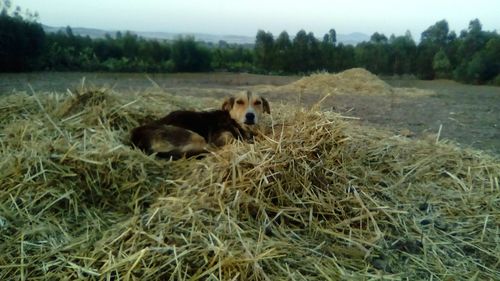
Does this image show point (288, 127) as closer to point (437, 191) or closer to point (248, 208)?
point (248, 208)

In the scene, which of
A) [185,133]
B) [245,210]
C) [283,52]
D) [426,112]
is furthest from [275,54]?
[245,210]

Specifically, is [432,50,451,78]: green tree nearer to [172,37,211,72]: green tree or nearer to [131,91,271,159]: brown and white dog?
[172,37,211,72]: green tree

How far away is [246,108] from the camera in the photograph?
6.66 metres

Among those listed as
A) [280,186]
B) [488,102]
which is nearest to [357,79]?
[488,102]

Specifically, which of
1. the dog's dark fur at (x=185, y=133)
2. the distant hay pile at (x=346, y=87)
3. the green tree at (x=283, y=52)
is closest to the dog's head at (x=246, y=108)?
the dog's dark fur at (x=185, y=133)

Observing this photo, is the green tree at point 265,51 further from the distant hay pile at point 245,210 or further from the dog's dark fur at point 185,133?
the distant hay pile at point 245,210

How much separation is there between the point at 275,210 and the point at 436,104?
32.0 feet

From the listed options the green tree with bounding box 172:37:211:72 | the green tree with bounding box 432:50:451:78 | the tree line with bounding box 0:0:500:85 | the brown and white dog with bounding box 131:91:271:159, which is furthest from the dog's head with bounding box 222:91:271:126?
the green tree with bounding box 432:50:451:78

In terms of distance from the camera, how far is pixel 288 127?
17.1ft

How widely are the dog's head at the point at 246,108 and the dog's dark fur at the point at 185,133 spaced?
0.10m

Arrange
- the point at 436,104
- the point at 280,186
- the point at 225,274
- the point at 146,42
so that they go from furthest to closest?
1. the point at 146,42
2. the point at 436,104
3. the point at 280,186
4. the point at 225,274

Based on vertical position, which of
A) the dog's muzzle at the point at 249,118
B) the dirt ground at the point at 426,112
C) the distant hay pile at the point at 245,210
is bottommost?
the dirt ground at the point at 426,112

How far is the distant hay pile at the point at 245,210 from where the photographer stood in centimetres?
356

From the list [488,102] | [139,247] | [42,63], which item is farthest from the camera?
[42,63]
